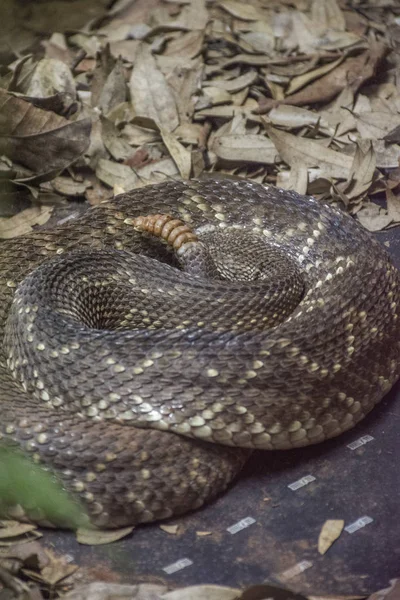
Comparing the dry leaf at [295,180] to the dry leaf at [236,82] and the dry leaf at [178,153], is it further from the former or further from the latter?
the dry leaf at [236,82]

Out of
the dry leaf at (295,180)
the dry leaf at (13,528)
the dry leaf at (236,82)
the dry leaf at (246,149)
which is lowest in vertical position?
the dry leaf at (295,180)

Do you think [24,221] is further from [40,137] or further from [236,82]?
[236,82]

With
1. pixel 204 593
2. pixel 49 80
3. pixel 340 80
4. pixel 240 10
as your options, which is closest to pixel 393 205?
pixel 340 80

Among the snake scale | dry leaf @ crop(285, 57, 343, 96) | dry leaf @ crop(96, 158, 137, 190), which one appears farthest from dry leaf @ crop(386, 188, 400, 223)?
dry leaf @ crop(96, 158, 137, 190)

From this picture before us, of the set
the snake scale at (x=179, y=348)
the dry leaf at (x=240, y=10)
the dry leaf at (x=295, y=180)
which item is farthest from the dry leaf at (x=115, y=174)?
the dry leaf at (x=240, y=10)

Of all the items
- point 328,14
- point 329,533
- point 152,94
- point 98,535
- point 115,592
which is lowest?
point 329,533
